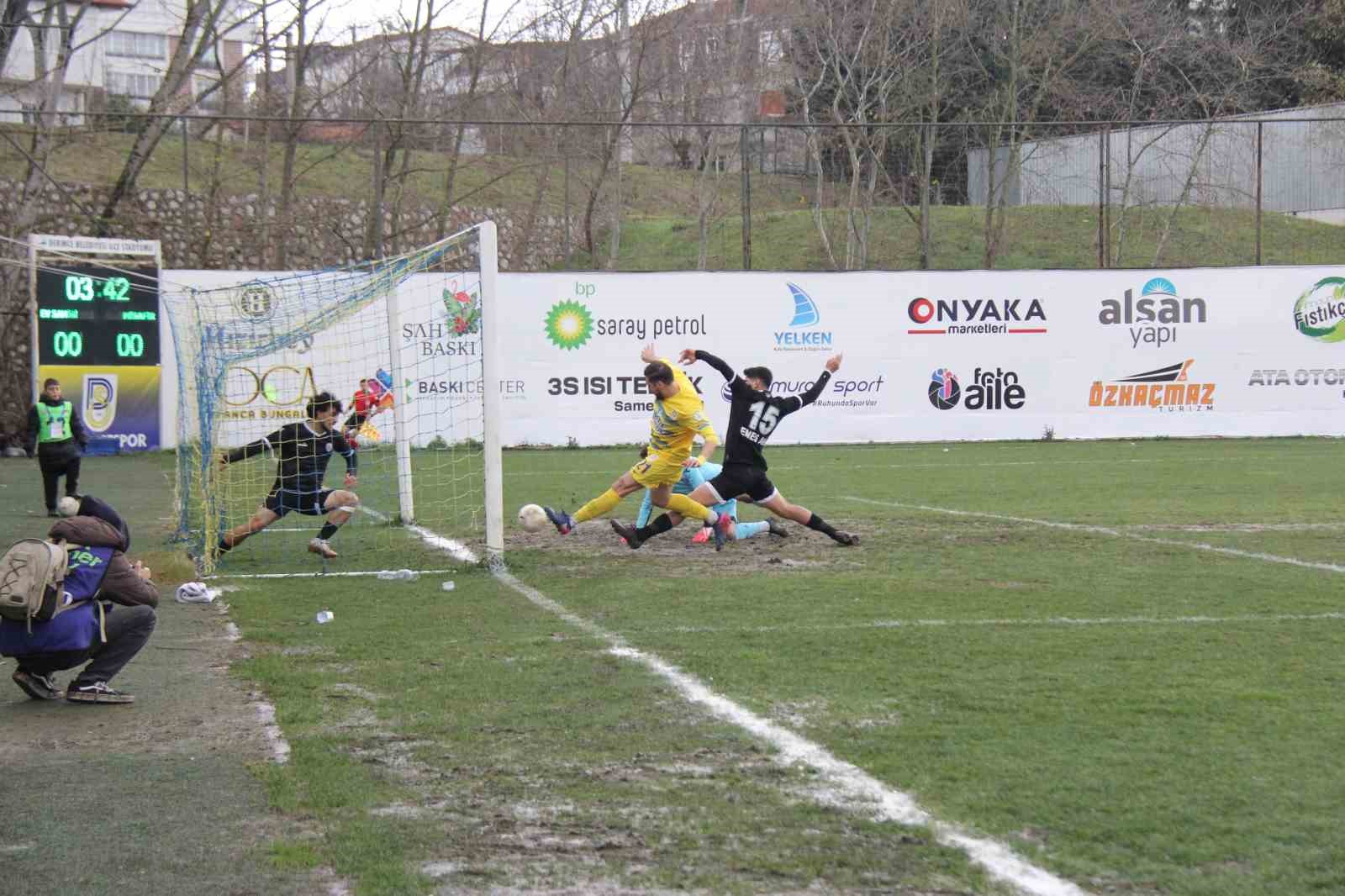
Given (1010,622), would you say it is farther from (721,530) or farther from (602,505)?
(602,505)

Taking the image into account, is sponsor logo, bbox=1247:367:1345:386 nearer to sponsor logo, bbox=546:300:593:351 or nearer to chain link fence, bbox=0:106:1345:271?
chain link fence, bbox=0:106:1345:271

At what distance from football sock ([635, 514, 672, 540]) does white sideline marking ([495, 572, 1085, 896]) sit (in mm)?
4328

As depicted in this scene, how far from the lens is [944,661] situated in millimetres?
7270

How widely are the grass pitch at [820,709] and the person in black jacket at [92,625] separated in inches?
29.8

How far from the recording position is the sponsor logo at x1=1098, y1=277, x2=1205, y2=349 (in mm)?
27641

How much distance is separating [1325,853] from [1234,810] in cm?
44

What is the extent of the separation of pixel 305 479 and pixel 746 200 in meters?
18.6

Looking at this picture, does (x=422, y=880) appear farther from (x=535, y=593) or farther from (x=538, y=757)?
(x=535, y=593)

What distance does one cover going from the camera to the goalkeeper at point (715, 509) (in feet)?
41.7

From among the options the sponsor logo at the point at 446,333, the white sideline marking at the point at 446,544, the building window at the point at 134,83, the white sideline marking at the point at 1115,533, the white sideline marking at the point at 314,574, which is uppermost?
the building window at the point at 134,83

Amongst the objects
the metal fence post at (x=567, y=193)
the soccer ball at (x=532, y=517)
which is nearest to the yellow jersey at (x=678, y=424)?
the soccer ball at (x=532, y=517)

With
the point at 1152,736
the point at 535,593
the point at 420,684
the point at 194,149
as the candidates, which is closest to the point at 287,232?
the point at 194,149

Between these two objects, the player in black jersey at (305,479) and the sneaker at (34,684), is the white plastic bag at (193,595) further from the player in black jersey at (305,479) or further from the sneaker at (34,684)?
the sneaker at (34,684)

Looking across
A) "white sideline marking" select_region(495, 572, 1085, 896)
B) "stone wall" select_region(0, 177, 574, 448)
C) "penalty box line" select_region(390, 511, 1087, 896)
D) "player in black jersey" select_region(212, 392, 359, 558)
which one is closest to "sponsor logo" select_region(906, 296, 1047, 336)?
"stone wall" select_region(0, 177, 574, 448)
